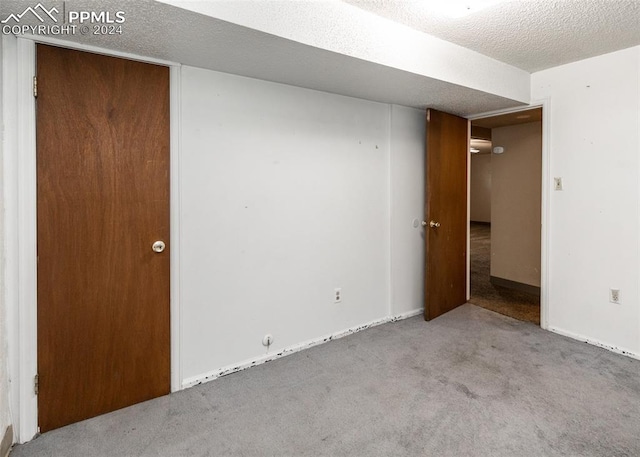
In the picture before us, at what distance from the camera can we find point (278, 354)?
2770 mm

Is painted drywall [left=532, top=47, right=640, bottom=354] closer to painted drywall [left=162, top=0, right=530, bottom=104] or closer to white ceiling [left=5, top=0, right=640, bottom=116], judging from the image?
white ceiling [left=5, top=0, right=640, bottom=116]

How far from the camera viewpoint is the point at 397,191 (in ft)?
11.4

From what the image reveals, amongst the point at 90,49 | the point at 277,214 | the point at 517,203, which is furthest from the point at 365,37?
the point at 517,203

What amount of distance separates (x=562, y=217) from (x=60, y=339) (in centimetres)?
370

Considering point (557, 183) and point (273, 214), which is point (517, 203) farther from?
point (273, 214)

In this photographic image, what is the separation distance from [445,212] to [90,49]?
10.2 feet

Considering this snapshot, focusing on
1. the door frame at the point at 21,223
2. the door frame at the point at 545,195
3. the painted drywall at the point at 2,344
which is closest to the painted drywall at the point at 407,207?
the door frame at the point at 545,195

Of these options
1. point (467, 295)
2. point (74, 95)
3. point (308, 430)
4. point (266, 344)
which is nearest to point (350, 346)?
point (266, 344)

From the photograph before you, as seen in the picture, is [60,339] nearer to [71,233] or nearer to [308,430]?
[71,233]

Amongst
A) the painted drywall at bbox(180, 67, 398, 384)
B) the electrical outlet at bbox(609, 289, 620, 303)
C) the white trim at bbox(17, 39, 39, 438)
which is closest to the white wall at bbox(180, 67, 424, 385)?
the painted drywall at bbox(180, 67, 398, 384)

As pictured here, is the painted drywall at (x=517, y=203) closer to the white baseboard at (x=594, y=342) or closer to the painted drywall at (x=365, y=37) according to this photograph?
the white baseboard at (x=594, y=342)

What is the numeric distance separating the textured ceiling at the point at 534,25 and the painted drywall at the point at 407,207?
3.02ft

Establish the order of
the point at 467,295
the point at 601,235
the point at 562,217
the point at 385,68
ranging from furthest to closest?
the point at 467,295 → the point at 562,217 → the point at 601,235 → the point at 385,68

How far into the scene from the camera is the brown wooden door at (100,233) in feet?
6.23
